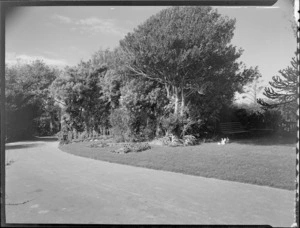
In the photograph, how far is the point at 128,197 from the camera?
4.43 meters

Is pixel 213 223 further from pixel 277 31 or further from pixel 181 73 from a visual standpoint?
pixel 181 73

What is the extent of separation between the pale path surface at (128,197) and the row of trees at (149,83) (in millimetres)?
1208

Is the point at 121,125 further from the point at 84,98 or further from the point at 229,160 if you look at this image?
the point at 229,160

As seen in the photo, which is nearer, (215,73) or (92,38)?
(92,38)

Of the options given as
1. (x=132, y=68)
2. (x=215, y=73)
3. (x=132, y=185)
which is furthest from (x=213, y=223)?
(x=132, y=68)

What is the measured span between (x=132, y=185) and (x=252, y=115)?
12.1 feet

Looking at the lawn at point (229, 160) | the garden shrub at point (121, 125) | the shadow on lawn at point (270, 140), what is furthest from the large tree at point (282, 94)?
the garden shrub at point (121, 125)

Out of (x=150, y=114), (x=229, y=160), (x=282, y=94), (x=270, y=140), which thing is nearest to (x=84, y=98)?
(x=150, y=114)

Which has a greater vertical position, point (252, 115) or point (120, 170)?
point (252, 115)

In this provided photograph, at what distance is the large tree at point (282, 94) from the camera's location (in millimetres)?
5629

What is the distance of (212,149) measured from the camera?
677 cm

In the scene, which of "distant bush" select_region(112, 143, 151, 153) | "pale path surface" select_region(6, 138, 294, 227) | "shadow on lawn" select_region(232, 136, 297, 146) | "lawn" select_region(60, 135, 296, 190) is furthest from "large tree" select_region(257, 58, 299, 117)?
"distant bush" select_region(112, 143, 151, 153)

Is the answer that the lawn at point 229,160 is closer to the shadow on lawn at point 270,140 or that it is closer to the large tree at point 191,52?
the shadow on lawn at point 270,140

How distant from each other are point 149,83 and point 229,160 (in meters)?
3.74
